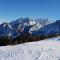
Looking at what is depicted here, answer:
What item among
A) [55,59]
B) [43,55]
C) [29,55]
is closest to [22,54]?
[29,55]

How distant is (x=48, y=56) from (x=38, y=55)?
1079 millimetres

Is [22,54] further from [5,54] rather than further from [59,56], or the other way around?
[59,56]

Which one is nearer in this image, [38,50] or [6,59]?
[6,59]

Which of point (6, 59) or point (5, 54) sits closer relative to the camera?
point (6, 59)

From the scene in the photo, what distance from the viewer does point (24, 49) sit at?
78.2ft

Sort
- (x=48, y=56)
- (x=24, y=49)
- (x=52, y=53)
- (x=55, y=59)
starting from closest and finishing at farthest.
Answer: (x=55, y=59) → (x=48, y=56) → (x=52, y=53) → (x=24, y=49)

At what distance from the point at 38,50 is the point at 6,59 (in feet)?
16.9

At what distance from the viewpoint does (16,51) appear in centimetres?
2269

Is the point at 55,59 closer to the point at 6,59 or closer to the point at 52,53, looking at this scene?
the point at 52,53

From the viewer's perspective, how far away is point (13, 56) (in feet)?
66.8

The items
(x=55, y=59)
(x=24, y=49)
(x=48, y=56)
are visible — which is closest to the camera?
(x=55, y=59)

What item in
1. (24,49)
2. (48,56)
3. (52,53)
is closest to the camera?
(48,56)

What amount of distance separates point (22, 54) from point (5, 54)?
6.13ft

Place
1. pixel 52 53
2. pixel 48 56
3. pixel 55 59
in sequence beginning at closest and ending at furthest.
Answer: pixel 55 59
pixel 48 56
pixel 52 53
